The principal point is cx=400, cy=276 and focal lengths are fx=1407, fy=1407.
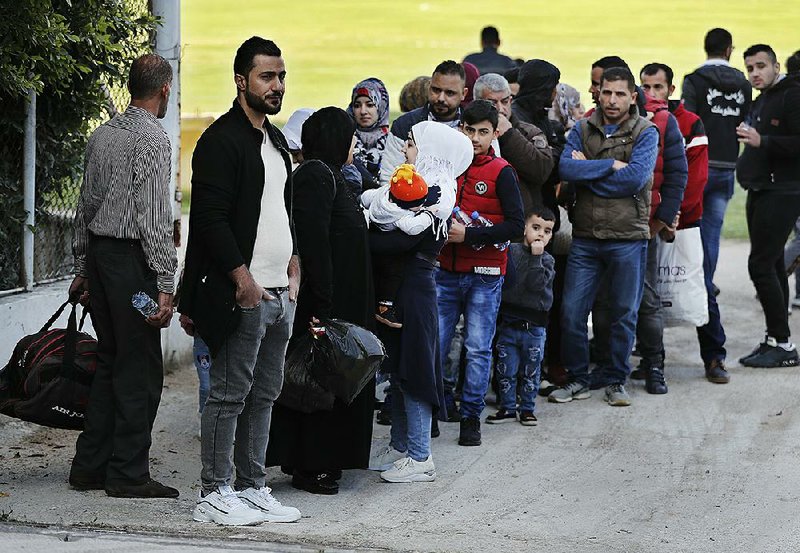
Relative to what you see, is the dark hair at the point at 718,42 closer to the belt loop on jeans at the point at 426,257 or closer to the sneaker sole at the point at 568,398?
the sneaker sole at the point at 568,398

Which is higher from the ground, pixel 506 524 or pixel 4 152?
pixel 4 152

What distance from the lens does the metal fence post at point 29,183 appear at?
7.60 meters

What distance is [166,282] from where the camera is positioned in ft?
20.1

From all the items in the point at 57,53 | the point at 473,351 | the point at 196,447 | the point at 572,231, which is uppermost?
the point at 57,53

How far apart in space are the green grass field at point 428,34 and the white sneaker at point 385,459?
2003cm

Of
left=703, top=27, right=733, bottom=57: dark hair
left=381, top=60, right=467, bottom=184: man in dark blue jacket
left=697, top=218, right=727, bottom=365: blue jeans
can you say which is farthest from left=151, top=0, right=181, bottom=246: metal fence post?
left=703, top=27, right=733, bottom=57: dark hair

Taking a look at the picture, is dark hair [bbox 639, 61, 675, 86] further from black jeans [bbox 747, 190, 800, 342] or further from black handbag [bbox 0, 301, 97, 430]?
black handbag [bbox 0, 301, 97, 430]

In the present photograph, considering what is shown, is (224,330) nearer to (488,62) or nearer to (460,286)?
(460,286)

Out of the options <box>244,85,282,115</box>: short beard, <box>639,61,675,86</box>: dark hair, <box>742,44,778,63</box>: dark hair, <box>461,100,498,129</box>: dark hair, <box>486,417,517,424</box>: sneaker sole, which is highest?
<box>742,44,778,63</box>: dark hair

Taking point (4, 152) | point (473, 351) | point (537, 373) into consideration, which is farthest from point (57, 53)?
point (537, 373)

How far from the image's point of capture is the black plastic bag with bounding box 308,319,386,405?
6.16 m

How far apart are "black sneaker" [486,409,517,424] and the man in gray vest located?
22.6 inches

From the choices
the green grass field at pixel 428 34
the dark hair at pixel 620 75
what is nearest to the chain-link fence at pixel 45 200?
the dark hair at pixel 620 75

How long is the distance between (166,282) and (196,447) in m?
1.63
